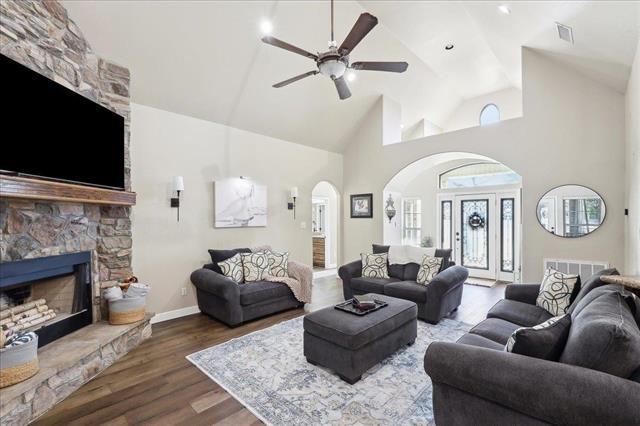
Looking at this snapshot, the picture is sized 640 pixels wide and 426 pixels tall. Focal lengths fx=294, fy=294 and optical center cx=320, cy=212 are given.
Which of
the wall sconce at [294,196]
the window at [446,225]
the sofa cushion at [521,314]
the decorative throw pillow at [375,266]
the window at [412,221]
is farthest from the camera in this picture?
the window at [412,221]

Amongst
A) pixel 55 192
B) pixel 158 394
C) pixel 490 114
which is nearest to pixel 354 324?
pixel 158 394

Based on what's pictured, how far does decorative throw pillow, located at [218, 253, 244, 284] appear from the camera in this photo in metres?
4.22

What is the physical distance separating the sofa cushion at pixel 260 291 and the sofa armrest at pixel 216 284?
0.12 m

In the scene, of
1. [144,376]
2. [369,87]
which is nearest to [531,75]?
[369,87]

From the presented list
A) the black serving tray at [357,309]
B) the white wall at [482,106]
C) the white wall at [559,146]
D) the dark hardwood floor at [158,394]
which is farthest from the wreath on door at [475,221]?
the dark hardwood floor at [158,394]

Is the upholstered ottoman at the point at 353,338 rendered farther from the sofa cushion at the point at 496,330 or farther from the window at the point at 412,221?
the window at the point at 412,221

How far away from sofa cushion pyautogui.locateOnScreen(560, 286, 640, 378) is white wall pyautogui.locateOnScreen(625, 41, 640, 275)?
1858mm

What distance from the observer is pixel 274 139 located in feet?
18.8

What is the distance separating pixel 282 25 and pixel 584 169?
452 centimetres

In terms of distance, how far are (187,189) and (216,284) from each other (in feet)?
5.16

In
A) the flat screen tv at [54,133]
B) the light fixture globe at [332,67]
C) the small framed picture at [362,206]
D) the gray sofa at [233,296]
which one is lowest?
the gray sofa at [233,296]

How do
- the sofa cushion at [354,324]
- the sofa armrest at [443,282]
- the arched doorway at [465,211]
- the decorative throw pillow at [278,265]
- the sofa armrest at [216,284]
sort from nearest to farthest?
the sofa cushion at [354,324], the sofa armrest at [216,284], the sofa armrest at [443,282], the decorative throw pillow at [278,265], the arched doorway at [465,211]

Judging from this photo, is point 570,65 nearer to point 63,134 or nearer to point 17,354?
point 63,134

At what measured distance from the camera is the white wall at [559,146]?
375 cm
